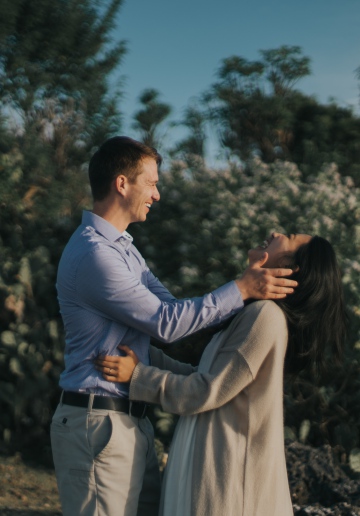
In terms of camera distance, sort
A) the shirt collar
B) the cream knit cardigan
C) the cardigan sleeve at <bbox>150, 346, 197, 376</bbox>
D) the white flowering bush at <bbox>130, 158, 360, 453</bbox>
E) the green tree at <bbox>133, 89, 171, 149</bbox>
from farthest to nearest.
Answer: the green tree at <bbox>133, 89, 171, 149</bbox>
the white flowering bush at <bbox>130, 158, 360, 453</bbox>
the cardigan sleeve at <bbox>150, 346, 197, 376</bbox>
the shirt collar
the cream knit cardigan

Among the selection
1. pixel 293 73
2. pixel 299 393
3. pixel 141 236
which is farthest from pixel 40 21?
pixel 299 393

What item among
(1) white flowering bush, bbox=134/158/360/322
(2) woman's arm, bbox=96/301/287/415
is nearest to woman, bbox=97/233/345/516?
(2) woman's arm, bbox=96/301/287/415

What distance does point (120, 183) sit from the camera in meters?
3.04

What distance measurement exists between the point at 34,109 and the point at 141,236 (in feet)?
9.42

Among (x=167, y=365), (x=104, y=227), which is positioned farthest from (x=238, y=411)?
(x=104, y=227)

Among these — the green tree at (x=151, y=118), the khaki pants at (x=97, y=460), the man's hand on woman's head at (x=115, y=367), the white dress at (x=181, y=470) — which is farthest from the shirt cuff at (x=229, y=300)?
the green tree at (x=151, y=118)

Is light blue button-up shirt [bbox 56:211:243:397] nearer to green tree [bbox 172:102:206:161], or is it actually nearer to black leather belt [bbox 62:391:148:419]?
black leather belt [bbox 62:391:148:419]

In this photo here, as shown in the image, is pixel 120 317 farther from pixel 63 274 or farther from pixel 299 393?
pixel 299 393

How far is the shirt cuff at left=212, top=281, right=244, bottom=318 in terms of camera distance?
2.82 m

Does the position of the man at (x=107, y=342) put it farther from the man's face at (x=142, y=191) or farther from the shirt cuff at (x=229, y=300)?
the man's face at (x=142, y=191)

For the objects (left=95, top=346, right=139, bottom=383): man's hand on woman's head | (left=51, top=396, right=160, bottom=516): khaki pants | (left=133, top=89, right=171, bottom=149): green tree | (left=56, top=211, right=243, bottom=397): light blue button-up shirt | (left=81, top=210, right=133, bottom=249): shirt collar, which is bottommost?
(left=51, top=396, right=160, bottom=516): khaki pants

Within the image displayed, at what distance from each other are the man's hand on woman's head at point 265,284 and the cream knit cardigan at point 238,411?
0.04m

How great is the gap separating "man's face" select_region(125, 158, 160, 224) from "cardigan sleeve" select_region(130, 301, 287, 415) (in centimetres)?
56

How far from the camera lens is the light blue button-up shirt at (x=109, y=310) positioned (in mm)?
2803
